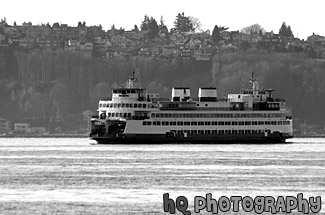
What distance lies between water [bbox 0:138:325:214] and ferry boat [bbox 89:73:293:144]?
1922cm

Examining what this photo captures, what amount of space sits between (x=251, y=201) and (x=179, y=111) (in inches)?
3325

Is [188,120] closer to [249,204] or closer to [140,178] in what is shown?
[140,178]

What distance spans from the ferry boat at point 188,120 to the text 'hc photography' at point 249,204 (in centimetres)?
7766

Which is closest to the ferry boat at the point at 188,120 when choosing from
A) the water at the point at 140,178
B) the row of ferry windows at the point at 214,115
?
the row of ferry windows at the point at 214,115

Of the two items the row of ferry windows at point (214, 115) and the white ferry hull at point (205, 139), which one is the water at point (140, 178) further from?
the row of ferry windows at point (214, 115)

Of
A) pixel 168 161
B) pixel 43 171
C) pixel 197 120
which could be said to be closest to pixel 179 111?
pixel 197 120

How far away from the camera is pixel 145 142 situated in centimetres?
15762

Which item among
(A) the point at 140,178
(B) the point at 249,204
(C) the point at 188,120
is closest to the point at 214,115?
(C) the point at 188,120

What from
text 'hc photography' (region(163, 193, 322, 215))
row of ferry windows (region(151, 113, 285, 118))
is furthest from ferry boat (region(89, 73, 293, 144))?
text 'hc photography' (region(163, 193, 322, 215))

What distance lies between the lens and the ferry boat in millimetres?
157375

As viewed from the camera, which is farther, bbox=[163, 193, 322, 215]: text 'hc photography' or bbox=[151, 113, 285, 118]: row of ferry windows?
bbox=[151, 113, 285, 118]: row of ferry windows

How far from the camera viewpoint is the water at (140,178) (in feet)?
254

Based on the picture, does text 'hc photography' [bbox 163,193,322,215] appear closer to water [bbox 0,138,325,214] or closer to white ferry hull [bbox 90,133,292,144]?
water [bbox 0,138,325,214]

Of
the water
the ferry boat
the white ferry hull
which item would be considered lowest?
the water
